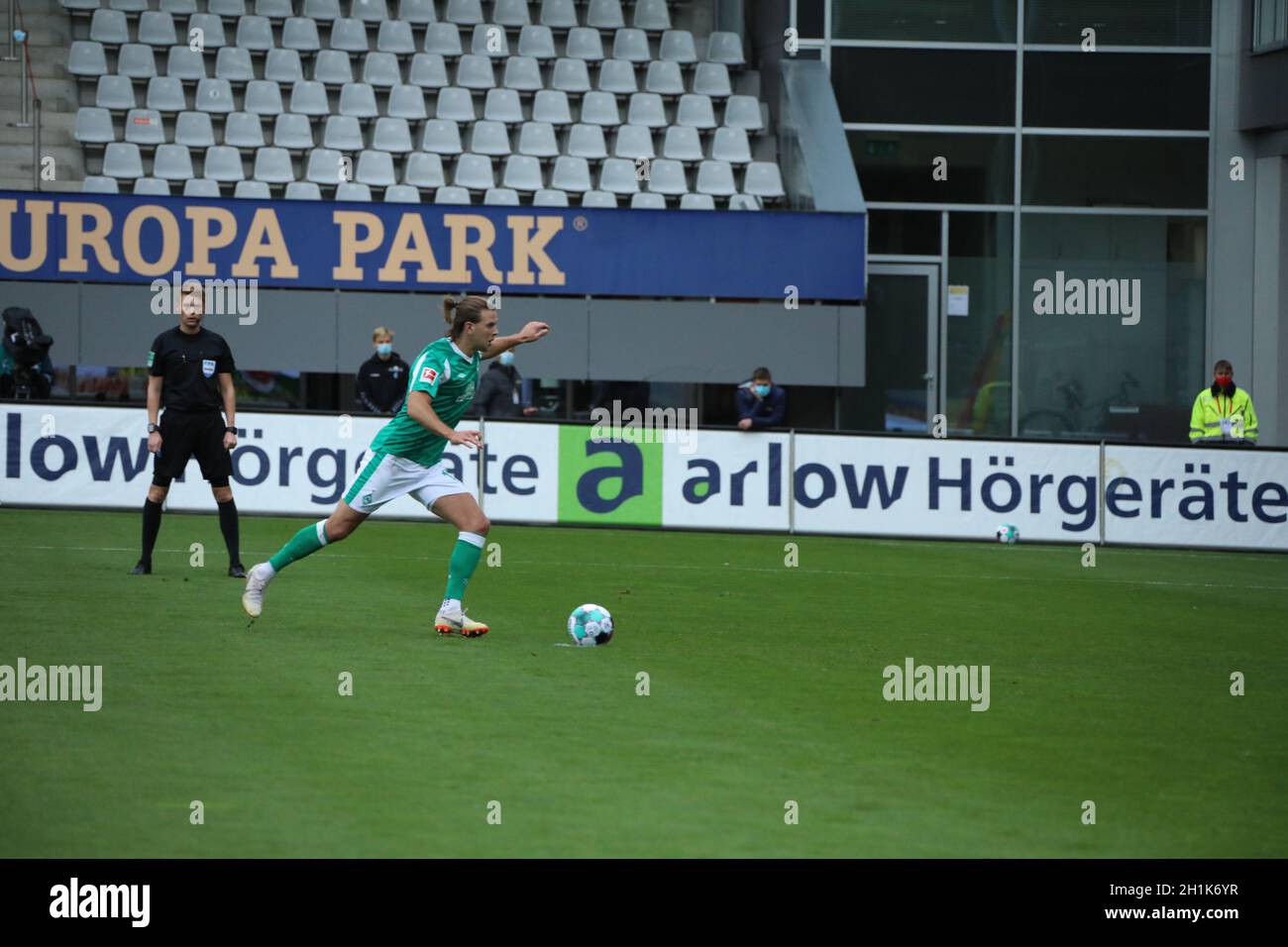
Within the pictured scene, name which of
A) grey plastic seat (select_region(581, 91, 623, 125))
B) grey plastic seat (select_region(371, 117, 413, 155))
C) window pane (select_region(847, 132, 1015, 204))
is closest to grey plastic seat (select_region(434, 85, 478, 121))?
grey plastic seat (select_region(371, 117, 413, 155))

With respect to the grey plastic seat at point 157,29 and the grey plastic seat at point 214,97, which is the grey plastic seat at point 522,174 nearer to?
the grey plastic seat at point 214,97

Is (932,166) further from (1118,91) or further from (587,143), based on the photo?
(587,143)

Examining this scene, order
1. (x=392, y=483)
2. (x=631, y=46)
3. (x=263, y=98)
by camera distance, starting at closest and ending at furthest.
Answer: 1. (x=392, y=483)
2. (x=263, y=98)
3. (x=631, y=46)

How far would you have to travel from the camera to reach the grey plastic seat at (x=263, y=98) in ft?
83.9

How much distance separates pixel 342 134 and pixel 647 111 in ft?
15.2

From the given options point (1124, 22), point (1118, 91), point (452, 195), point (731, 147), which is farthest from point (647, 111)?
point (1124, 22)

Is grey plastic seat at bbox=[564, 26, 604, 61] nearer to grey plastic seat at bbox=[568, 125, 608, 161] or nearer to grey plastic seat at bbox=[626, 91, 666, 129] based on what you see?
grey plastic seat at bbox=[626, 91, 666, 129]

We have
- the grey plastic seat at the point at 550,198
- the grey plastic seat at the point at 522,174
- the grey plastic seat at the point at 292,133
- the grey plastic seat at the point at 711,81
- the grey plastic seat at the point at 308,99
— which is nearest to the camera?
the grey plastic seat at the point at 550,198

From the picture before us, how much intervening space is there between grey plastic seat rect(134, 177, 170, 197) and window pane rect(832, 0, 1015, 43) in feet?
35.0

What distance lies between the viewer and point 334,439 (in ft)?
64.1

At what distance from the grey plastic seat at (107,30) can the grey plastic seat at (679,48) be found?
27.2 ft

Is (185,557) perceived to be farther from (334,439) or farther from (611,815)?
(611,815)

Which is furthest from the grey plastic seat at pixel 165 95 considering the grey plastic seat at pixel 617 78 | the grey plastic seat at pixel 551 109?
the grey plastic seat at pixel 617 78

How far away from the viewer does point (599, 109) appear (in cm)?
2638
